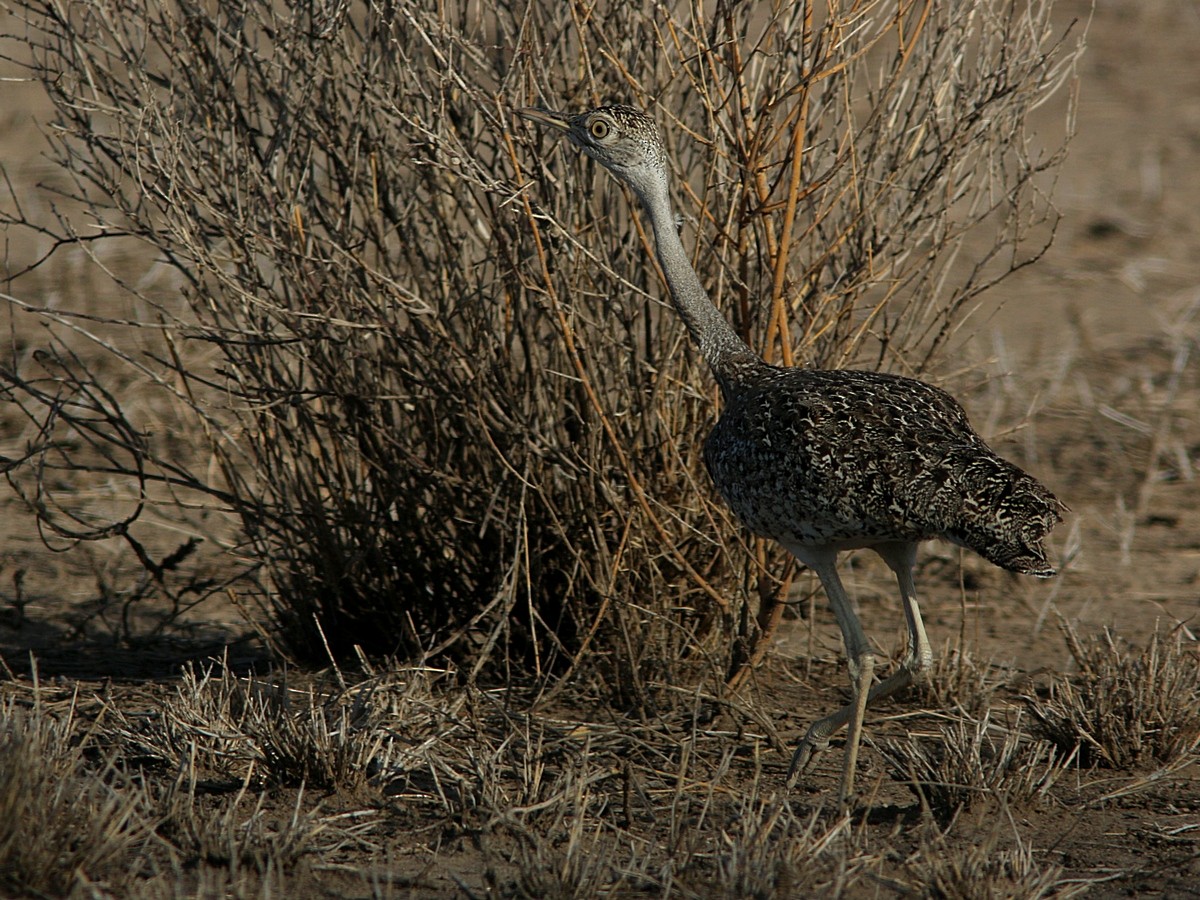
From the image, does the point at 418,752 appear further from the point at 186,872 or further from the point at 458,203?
the point at 458,203

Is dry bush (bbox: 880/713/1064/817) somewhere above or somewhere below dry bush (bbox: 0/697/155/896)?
above

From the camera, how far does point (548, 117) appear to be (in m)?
4.04

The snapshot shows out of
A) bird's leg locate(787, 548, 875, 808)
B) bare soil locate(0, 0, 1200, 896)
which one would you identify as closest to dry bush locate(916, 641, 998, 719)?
bare soil locate(0, 0, 1200, 896)

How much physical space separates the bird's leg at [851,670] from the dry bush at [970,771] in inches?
4.7

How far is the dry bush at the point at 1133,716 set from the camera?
4.16 meters

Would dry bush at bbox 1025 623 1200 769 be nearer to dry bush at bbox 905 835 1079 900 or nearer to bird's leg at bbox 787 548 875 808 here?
bird's leg at bbox 787 548 875 808

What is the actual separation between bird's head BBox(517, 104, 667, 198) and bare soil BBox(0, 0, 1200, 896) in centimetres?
147

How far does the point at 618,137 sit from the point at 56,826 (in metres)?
2.23

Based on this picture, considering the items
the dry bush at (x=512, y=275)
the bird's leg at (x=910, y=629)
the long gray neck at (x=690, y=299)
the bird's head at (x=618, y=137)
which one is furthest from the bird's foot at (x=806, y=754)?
the bird's head at (x=618, y=137)

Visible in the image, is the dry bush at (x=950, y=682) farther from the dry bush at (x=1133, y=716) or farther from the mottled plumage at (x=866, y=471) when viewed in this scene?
the mottled plumage at (x=866, y=471)

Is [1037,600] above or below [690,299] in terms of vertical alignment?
below

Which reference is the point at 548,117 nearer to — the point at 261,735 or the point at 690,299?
the point at 690,299

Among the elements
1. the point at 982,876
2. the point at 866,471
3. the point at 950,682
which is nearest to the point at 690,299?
the point at 866,471

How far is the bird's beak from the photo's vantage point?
4016mm
